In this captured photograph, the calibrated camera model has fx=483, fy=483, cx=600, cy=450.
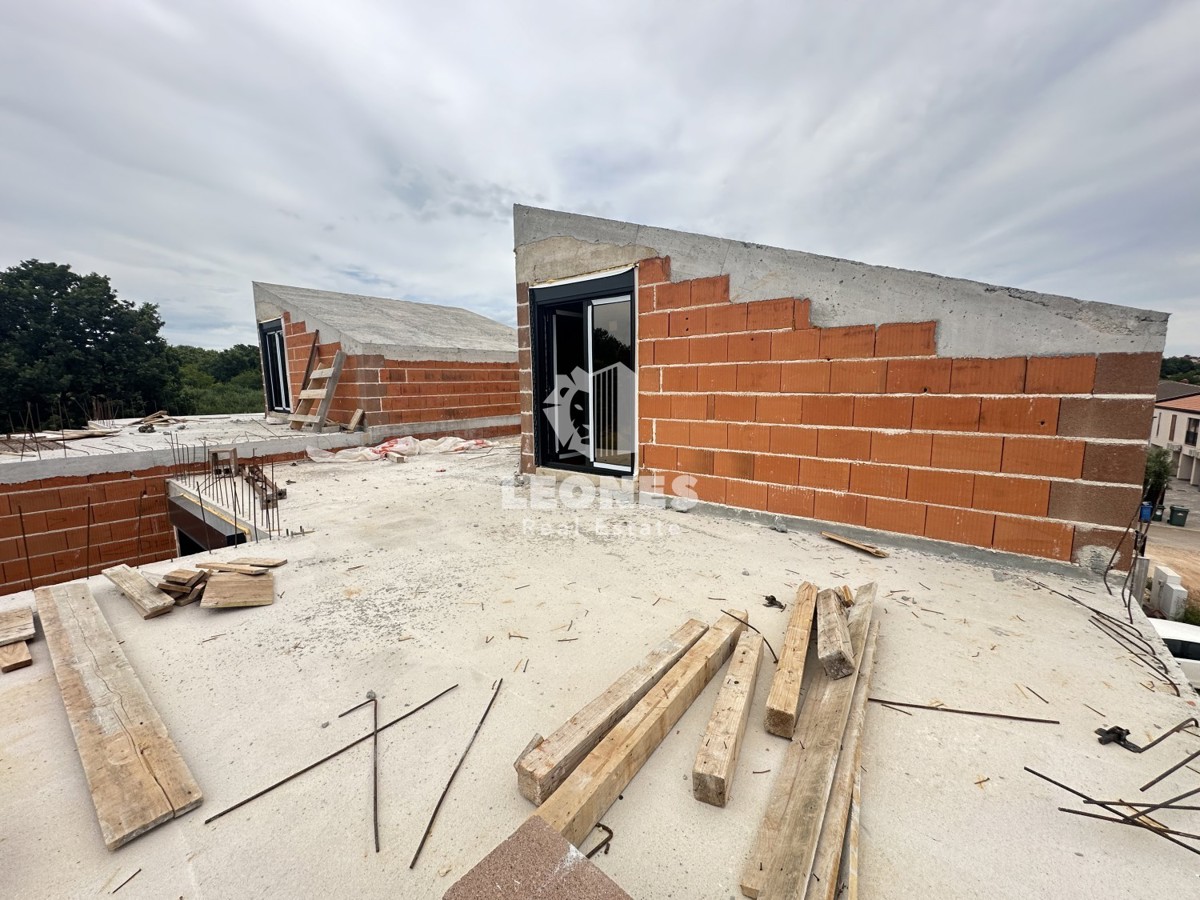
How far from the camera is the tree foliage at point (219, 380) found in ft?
67.9

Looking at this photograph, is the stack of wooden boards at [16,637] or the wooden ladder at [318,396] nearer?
the stack of wooden boards at [16,637]

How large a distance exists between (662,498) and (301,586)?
3.10m

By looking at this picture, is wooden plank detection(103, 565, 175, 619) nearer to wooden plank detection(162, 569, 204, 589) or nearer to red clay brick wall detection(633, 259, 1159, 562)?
wooden plank detection(162, 569, 204, 589)

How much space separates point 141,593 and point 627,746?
9.93 feet

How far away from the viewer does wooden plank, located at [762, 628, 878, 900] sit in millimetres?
1208

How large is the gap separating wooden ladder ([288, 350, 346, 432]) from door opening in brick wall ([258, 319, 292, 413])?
184cm

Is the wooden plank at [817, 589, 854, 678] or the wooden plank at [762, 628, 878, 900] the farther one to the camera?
the wooden plank at [817, 589, 854, 678]

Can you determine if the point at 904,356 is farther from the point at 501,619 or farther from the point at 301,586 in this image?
the point at 301,586

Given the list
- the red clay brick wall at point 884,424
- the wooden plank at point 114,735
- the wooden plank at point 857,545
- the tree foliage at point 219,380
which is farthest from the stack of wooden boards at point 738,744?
the tree foliage at point 219,380

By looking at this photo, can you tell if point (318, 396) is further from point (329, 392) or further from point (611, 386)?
point (611, 386)

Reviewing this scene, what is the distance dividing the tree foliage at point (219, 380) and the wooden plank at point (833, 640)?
75.8 ft

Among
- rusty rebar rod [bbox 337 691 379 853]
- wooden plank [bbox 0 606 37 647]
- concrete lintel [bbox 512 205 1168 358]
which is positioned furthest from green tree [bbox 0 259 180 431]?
rusty rebar rod [bbox 337 691 379 853]
